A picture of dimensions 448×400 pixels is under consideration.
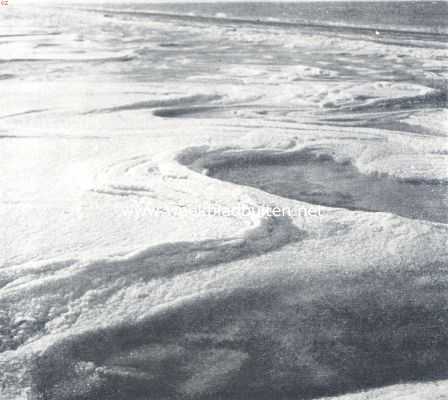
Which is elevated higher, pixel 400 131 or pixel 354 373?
pixel 400 131

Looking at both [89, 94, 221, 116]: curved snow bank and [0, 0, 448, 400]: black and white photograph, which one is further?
[89, 94, 221, 116]: curved snow bank

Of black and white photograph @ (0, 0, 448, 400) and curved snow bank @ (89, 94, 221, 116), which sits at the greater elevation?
curved snow bank @ (89, 94, 221, 116)

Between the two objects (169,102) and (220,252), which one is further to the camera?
(169,102)

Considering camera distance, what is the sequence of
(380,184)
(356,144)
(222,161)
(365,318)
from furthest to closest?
1. (356,144)
2. (222,161)
3. (380,184)
4. (365,318)

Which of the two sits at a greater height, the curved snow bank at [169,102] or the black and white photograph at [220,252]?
the curved snow bank at [169,102]

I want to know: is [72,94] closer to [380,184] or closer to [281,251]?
[380,184]

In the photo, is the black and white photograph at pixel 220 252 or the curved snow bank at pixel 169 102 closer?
the black and white photograph at pixel 220 252

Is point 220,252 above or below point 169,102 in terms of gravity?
below

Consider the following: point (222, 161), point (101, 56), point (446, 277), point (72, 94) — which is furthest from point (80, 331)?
point (101, 56)
